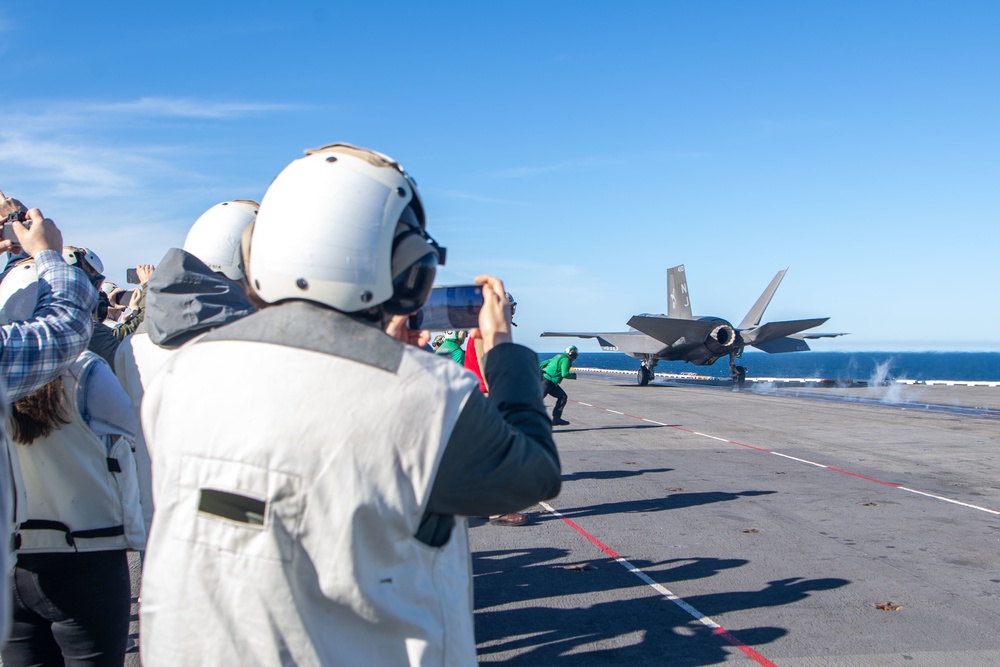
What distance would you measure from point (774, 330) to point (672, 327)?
5.24m

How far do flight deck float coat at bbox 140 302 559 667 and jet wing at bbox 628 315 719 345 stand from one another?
31.0 m

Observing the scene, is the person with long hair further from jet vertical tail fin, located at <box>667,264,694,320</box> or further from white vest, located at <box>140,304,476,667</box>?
jet vertical tail fin, located at <box>667,264,694,320</box>

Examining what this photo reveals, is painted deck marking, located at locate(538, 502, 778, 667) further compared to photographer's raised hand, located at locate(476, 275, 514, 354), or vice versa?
painted deck marking, located at locate(538, 502, 778, 667)

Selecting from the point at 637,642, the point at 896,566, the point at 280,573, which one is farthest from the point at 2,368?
the point at 896,566

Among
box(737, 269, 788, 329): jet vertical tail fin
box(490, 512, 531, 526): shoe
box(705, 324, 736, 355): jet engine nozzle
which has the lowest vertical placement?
box(490, 512, 531, 526): shoe

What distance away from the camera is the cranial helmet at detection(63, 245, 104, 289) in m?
3.52

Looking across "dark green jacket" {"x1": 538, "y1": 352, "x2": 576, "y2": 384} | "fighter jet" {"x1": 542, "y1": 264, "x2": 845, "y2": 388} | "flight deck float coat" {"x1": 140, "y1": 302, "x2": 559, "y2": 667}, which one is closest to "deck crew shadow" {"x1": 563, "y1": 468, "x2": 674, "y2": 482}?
"dark green jacket" {"x1": 538, "y1": 352, "x2": 576, "y2": 384}

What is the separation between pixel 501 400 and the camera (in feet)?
6.34

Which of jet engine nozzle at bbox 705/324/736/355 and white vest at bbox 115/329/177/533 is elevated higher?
jet engine nozzle at bbox 705/324/736/355

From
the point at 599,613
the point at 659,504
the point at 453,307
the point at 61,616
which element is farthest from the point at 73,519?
the point at 659,504

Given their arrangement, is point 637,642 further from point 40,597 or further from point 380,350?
point 380,350

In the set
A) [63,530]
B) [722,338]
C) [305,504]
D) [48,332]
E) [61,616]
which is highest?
[722,338]

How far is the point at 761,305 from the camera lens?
121ft

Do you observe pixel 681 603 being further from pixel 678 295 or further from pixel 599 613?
pixel 678 295
